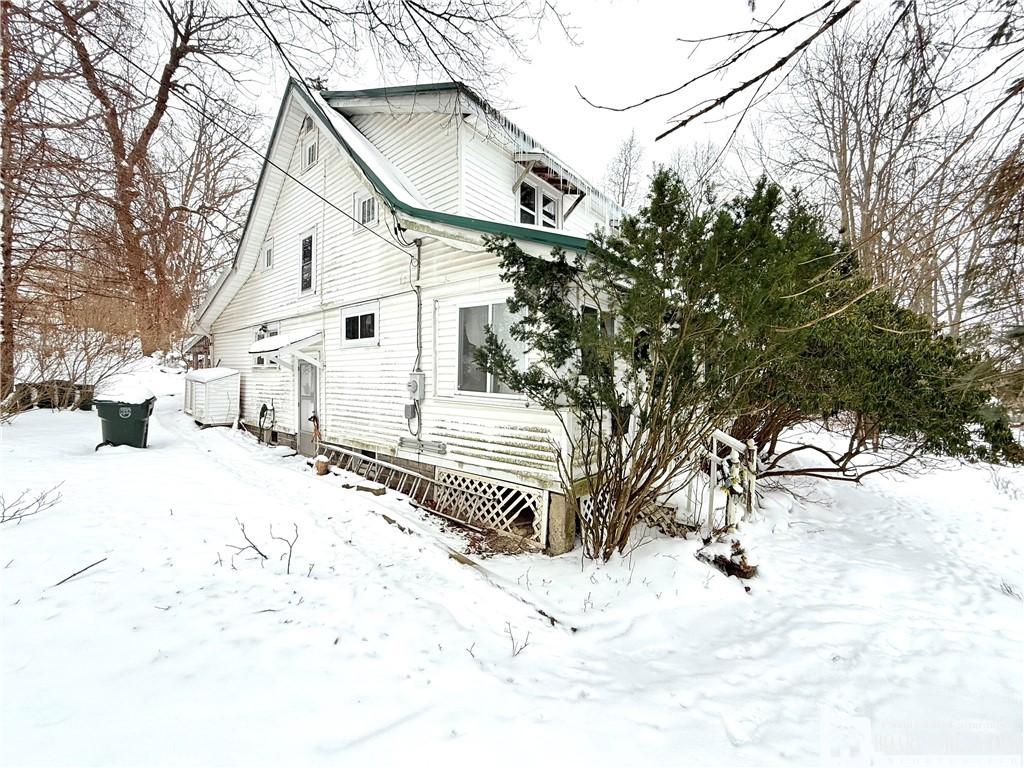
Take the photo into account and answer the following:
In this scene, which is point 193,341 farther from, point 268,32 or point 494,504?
point 268,32

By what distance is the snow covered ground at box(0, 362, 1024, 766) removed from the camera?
6.93ft

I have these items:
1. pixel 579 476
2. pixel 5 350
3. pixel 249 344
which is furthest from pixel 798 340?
pixel 249 344

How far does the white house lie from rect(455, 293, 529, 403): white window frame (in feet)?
0.08

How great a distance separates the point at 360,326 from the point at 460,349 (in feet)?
10.6

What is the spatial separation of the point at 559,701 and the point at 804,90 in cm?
509

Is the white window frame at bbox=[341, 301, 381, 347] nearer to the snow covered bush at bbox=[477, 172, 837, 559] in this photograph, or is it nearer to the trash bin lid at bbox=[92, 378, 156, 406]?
the snow covered bush at bbox=[477, 172, 837, 559]

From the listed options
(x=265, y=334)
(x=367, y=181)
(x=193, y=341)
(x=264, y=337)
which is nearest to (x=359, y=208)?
(x=367, y=181)

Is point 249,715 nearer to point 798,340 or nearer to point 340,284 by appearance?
point 798,340

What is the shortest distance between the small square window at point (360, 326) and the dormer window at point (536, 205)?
4.08m

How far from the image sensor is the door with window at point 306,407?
1027 cm

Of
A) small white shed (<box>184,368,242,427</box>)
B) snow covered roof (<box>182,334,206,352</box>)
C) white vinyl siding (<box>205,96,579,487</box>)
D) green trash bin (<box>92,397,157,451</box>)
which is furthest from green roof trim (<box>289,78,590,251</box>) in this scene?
snow covered roof (<box>182,334,206,352</box>)

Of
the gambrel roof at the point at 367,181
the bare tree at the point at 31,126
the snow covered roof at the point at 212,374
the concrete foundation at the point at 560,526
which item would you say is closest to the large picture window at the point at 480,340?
the gambrel roof at the point at 367,181

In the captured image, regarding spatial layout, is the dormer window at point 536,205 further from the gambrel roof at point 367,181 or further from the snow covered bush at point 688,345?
the snow covered bush at point 688,345

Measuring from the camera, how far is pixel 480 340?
642 cm
